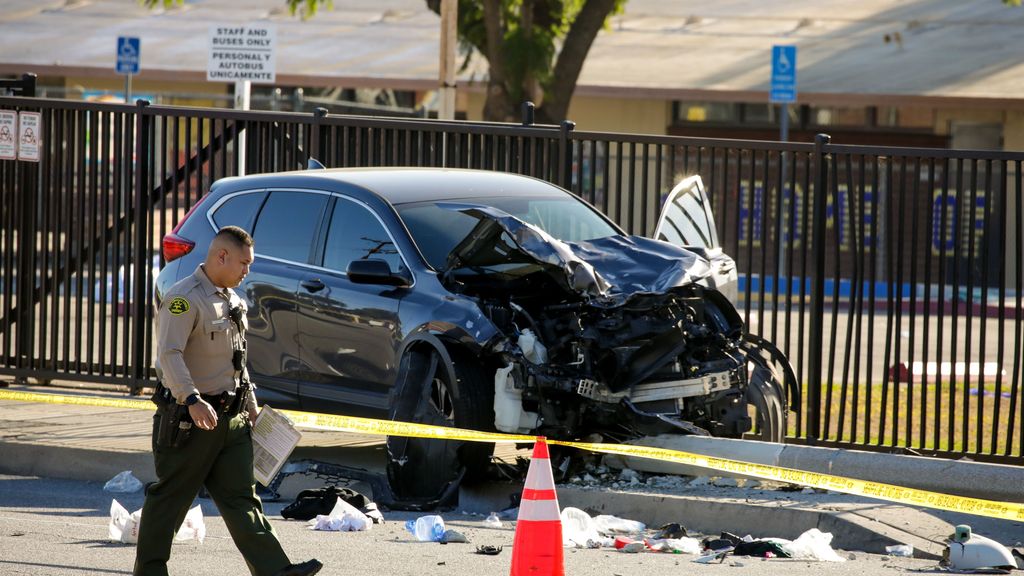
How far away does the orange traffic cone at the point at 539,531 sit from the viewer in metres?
6.05

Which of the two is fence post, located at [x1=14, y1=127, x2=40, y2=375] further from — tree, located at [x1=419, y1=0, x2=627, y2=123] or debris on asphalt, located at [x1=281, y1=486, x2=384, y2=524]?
tree, located at [x1=419, y1=0, x2=627, y2=123]

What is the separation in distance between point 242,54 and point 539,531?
990 centimetres

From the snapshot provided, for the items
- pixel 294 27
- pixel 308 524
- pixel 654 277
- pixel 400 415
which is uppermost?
pixel 294 27

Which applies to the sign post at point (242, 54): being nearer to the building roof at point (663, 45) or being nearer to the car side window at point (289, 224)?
the car side window at point (289, 224)

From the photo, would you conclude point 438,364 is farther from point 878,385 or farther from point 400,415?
point 878,385

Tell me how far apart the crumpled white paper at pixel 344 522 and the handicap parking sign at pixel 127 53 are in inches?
558

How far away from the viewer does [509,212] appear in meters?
9.10

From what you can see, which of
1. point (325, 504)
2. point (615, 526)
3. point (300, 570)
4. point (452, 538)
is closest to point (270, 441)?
point (300, 570)

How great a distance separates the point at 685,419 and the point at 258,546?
3.20 meters

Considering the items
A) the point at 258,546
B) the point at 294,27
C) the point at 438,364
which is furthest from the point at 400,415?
the point at 294,27

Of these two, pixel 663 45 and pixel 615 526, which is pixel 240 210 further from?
pixel 663 45

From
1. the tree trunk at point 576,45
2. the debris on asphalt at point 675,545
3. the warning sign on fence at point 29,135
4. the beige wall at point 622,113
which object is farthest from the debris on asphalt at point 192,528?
the beige wall at point 622,113

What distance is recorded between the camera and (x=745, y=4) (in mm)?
30469

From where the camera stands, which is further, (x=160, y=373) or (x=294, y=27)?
(x=294, y=27)
